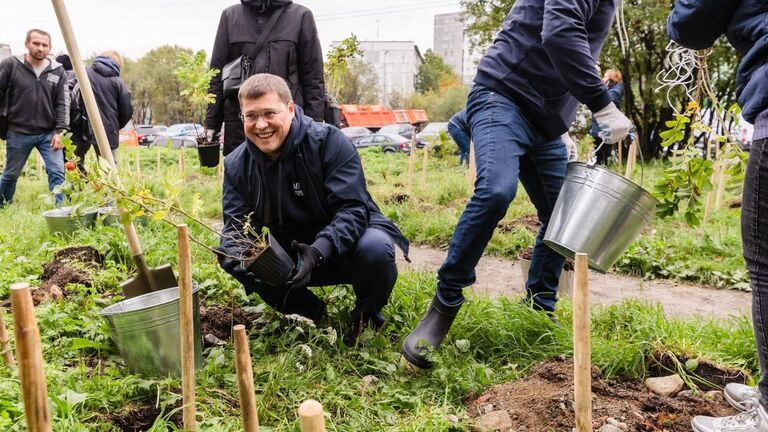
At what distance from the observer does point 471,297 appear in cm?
303

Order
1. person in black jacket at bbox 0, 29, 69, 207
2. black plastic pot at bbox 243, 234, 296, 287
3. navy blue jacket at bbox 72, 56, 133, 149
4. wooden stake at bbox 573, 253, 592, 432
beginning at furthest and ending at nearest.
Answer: navy blue jacket at bbox 72, 56, 133, 149, person in black jacket at bbox 0, 29, 69, 207, black plastic pot at bbox 243, 234, 296, 287, wooden stake at bbox 573, 253, 592, 432

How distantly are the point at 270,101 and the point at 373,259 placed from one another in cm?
77

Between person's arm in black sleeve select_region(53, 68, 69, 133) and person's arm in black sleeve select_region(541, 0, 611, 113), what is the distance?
15.6 feet

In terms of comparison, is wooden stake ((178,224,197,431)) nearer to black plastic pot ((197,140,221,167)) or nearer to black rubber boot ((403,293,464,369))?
black rubber boot ((403,293,464,369))

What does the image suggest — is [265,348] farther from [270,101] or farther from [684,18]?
[684,18]

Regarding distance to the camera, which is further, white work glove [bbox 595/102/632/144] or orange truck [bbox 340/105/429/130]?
orange truck [bbox 340/105/429/130]

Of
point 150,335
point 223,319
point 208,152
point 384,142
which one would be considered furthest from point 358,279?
point 384,142

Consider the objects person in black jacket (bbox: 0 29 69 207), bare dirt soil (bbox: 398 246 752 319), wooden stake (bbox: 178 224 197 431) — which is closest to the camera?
wooden stake (bbox: 178 224 197 431)

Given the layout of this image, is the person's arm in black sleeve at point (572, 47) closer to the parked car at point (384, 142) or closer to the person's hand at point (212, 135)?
the person's hand at point (212, 135)

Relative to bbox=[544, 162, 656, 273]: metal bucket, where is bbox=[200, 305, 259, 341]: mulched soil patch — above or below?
below

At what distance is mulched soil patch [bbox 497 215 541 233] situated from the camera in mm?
5191

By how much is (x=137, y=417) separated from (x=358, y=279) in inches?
39.1

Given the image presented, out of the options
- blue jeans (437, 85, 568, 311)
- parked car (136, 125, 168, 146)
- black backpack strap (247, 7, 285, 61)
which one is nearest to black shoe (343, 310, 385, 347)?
blue jeans (437, 85, 568, 311)

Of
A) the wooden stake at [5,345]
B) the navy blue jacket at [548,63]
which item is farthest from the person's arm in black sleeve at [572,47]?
the wooden stake at [5,345]
